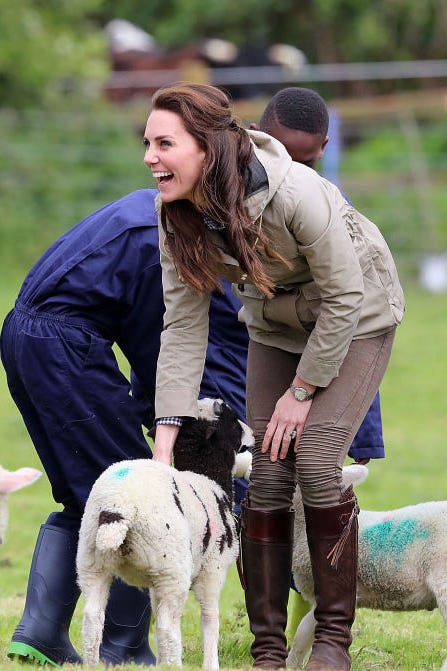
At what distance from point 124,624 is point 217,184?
199 centimetres

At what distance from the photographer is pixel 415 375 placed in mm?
14656

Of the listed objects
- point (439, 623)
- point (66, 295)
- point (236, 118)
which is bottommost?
point (439, 623)

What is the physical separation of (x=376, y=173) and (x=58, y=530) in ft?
54.0

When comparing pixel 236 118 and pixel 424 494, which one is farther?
pixel 424 494

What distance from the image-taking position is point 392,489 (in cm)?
1039

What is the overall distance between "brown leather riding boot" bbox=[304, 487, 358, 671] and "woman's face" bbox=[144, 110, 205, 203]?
124 centimetres

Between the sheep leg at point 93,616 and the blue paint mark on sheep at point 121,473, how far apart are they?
0.38m

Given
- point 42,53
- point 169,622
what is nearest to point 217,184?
point 169,622

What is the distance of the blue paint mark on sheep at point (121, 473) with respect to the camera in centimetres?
415

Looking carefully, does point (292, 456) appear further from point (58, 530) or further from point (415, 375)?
point (415, 375)

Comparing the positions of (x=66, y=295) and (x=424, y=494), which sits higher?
(x=66, y=295)

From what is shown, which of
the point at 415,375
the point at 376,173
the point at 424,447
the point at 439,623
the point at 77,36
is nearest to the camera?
the point at 439,623

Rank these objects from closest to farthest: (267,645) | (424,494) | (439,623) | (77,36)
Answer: (267,645)
(439,623)
(424,494)
(77,36)

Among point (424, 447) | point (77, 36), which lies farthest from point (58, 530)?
point (77, 36)
